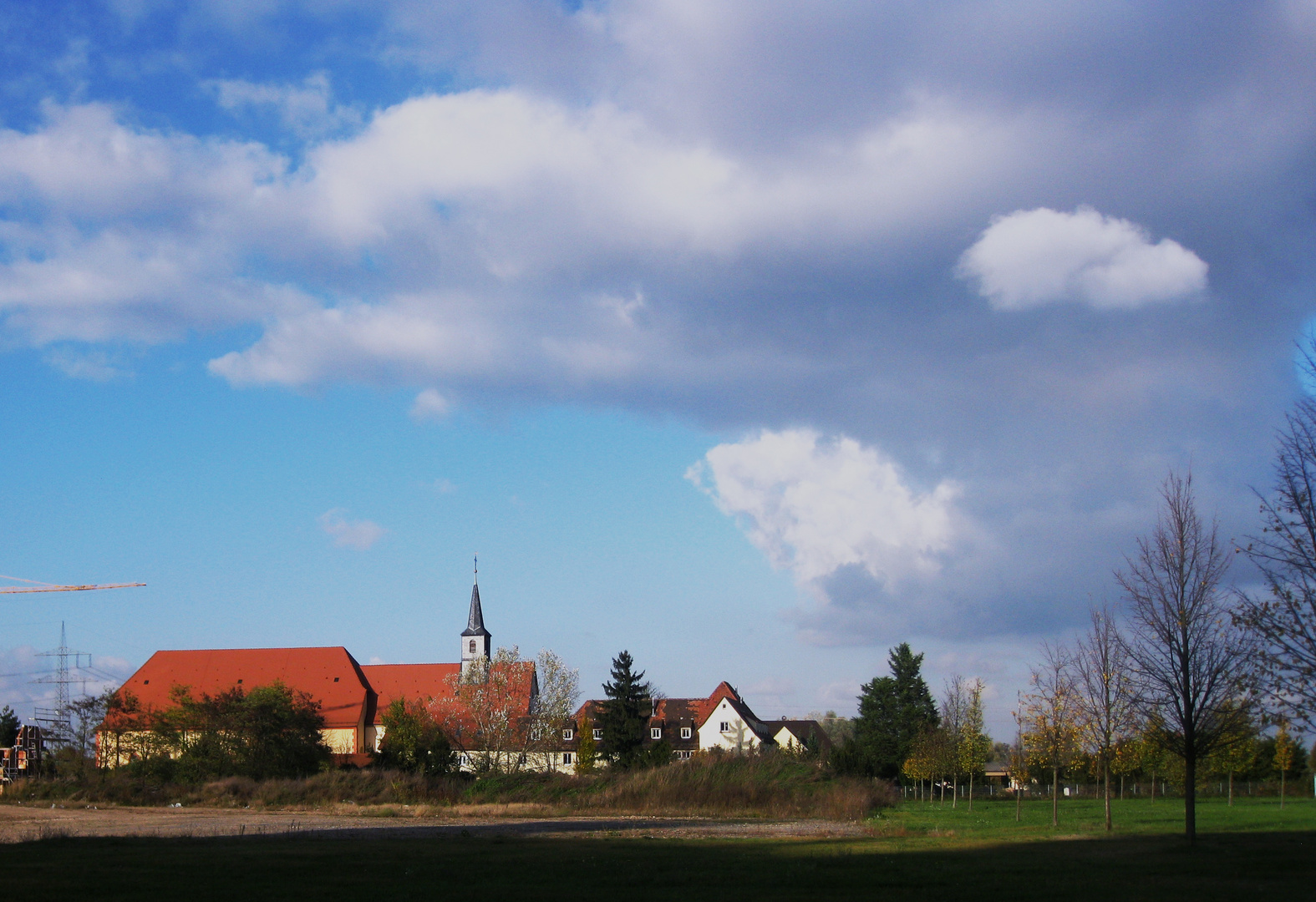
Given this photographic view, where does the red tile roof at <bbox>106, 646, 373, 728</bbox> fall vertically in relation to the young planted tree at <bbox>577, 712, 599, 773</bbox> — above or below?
above

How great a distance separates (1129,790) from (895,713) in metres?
19.4

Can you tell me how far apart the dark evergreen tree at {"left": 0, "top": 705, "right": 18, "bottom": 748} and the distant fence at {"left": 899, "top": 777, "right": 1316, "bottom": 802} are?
8633 centimetres

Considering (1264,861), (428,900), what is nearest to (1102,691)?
(1264,861)

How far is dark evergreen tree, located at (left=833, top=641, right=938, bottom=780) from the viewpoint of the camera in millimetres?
77438

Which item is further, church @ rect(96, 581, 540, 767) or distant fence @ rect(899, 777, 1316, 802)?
church @ rect(96, 581, 540, 767)

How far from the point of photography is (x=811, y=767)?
152ft

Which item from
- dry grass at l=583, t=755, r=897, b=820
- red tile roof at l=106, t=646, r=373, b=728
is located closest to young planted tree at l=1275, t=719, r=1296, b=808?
dry grass at l=583, t=755, r=897, b=820

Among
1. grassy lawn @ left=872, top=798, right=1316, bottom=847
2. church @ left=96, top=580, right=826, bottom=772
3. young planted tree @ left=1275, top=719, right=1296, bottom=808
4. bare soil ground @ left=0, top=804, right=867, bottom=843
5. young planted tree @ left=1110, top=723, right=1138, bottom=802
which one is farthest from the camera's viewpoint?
church @ left=96, top=580, right=826, bottom=772

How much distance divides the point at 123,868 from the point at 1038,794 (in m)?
78.8

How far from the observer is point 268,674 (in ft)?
323

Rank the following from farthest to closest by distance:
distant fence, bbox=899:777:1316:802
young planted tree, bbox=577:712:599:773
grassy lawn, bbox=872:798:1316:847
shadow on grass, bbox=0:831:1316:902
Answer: young planted tree, bbox=577:712:599:773 → distant fence, bbox=899:777:1316:802 → grassy lawn, bbox=872:798:1316:847 → shadow on grass, bbox=0:831:1316:902

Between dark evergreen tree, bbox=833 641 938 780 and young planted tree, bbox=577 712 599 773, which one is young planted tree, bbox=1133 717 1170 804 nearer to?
dark evergreen tree, bbox=833 641 938 780

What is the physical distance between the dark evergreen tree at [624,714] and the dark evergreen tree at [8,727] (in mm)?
64309

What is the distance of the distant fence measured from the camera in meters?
69.1
